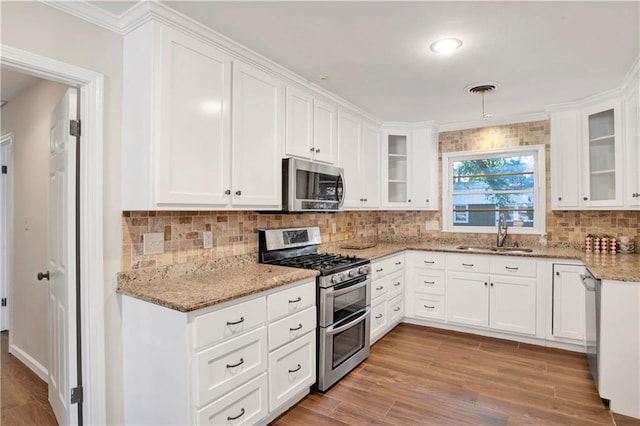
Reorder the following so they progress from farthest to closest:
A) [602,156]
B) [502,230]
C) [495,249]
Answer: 1. [502,230]
2. [495,249]
3. [602,156]

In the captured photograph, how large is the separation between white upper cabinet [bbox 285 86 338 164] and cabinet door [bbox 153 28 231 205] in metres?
0.63

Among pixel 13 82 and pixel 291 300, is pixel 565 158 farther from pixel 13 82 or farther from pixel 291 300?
pixel 13 82

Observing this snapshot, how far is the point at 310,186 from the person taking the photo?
2.86m

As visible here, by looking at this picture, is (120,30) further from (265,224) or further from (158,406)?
(158,406)

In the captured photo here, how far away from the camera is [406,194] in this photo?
435 centimetres

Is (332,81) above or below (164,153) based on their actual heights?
above

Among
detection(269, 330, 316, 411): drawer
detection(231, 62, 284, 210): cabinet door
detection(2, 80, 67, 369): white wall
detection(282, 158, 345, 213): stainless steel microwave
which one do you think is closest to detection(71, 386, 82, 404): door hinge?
detection(269, 330, 316, 411): drawer

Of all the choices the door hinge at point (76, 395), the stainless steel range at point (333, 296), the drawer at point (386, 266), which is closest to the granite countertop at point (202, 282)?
the stainless steel range at point (333, 296)

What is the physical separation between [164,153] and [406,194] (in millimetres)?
3131

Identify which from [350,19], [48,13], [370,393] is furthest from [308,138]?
[370,393]

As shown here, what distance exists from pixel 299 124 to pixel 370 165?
4.48 ft

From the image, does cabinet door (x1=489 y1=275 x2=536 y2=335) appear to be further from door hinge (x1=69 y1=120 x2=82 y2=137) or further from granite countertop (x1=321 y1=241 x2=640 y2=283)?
door hinge (x1=69 y1=120 x2=82 y2=137)

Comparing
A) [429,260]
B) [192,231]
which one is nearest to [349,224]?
[429,260]

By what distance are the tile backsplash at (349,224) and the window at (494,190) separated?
9 cm
